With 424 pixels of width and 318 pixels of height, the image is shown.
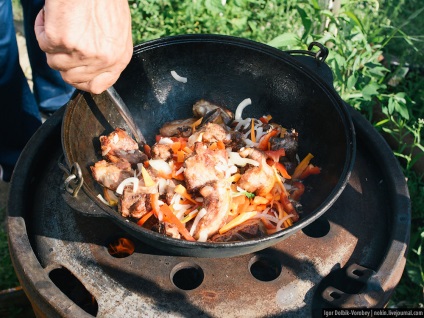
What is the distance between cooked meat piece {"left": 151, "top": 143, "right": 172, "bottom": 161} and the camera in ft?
9.61

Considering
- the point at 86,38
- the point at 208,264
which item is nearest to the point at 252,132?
the point at 208,264

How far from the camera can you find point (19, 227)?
2.61 m

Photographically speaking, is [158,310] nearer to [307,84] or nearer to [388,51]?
[307,84]

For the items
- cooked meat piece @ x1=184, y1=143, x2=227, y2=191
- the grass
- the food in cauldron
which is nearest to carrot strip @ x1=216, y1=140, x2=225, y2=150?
the food in cauldron

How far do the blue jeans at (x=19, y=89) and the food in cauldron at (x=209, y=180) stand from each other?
1.61 m

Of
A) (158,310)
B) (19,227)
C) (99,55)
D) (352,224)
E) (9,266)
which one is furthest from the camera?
(9,266)

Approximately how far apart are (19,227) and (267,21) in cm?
407

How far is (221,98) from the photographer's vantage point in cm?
349

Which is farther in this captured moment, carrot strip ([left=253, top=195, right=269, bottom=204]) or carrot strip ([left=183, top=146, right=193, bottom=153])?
carrot strip ([left=183, top=146, right=193, bottom=153])

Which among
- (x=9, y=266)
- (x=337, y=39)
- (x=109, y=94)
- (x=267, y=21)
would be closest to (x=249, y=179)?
(x=109, y=94)

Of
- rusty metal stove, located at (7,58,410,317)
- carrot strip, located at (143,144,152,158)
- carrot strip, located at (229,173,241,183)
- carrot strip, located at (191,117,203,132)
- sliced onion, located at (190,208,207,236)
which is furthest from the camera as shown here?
carrot strip, located at (191,117,203,132)

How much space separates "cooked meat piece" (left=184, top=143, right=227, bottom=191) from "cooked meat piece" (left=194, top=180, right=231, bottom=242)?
78 mm

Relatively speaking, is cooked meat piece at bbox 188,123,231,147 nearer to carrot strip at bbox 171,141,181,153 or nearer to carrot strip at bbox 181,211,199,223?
carrot strip at bbox 171,141,181,153

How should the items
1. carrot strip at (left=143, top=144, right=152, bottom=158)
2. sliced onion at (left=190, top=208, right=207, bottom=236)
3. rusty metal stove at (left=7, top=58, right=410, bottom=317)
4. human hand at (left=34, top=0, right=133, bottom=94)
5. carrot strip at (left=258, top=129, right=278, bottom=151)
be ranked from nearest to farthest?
human hand at (left=34, top=0, right=133, bottom=94), rusty metal stove at (left=7, top=58, right=410, bottom=317), sliced onion at (left=190, top=208, right=207, bottom=236), carrot strip at (left=258, top=129, right=278, bottom=151), carrot strip at (left=143, top=144, right=152, bottom=158)
